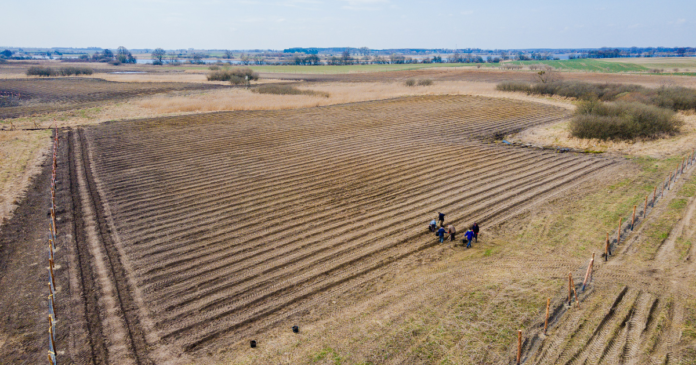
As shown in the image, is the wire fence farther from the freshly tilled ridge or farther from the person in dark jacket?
the person in dark jacket

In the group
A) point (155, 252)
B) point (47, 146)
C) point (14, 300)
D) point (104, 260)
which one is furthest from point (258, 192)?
point (47, 146)

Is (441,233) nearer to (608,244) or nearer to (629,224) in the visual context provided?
(608,244)

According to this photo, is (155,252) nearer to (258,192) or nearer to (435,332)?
(258,192)

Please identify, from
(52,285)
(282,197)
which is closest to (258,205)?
(282,197)

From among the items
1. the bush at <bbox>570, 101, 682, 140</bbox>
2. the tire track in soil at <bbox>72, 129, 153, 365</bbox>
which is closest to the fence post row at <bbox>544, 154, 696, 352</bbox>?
the bush at <bbox>570, 101, 682, 140</bbox>

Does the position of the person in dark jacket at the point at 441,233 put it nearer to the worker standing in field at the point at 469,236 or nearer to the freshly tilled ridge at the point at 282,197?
the freshly tilled ridge at the point at 282,197

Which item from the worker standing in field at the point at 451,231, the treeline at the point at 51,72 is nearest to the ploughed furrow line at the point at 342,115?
the worker standing in field at the point at 451,231
